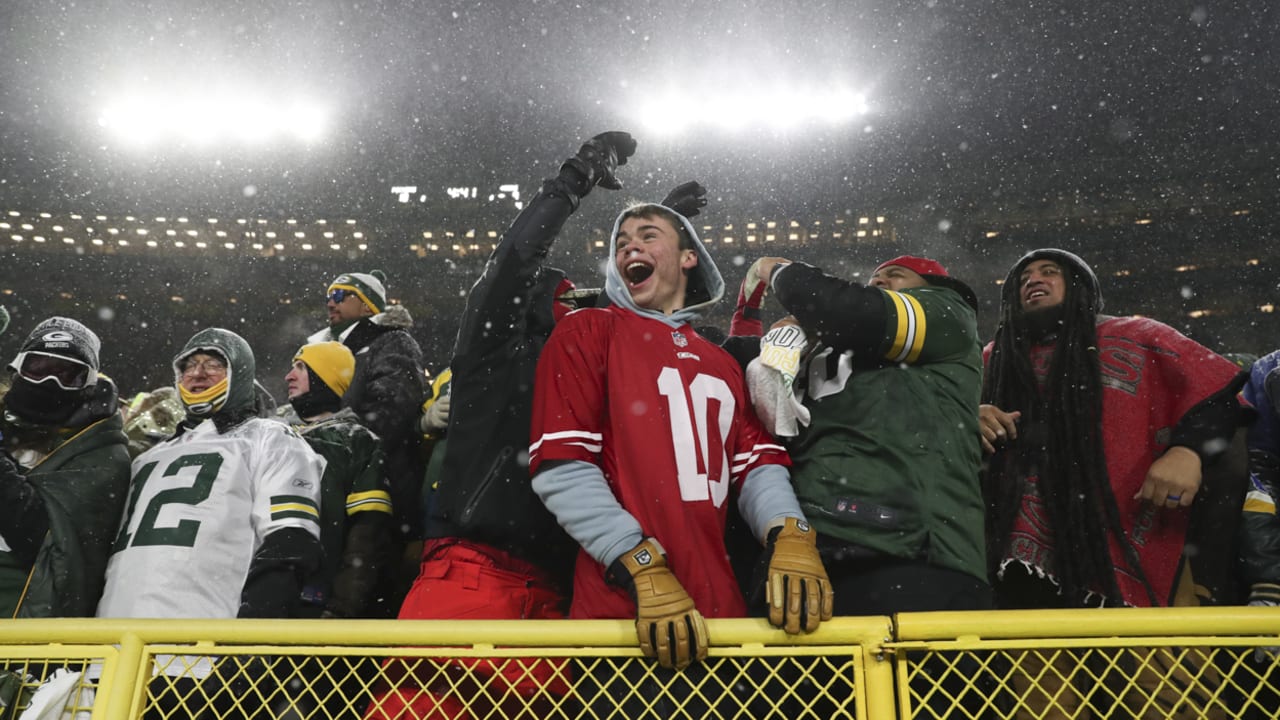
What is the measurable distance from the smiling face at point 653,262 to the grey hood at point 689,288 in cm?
2

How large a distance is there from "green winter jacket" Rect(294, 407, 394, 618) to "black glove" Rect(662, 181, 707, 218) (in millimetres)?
1597

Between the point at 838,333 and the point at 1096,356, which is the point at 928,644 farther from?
the point at 1096,356

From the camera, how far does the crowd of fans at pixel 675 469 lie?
5.60 ft

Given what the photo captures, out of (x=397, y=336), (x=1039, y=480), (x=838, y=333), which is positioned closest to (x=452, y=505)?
(x=838, y=333)

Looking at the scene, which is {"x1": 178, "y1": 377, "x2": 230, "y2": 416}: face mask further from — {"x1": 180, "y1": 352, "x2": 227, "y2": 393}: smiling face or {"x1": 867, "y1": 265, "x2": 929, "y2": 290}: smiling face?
{"x1": 867, "y1": 265, "x2": 929, "y2": 290}: smiling face

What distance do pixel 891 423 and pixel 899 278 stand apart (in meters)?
0.61

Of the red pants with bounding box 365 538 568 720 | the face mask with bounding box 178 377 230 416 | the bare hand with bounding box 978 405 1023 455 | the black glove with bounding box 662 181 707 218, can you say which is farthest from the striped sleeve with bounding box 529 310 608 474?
the face mask with bounding box 178 377 230 416

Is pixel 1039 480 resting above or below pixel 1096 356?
below

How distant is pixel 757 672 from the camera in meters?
1.56

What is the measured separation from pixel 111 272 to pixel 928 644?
2946cm

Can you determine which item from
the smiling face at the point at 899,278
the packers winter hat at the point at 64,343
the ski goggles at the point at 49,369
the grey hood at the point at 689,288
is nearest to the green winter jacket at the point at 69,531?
the ski goggles at the point at 49,369

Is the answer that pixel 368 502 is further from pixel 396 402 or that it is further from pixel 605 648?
pixel 605 648

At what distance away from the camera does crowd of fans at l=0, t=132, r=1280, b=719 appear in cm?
171

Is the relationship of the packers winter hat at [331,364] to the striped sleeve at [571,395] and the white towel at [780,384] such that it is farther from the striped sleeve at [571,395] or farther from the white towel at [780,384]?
the white towel at [780,384]
